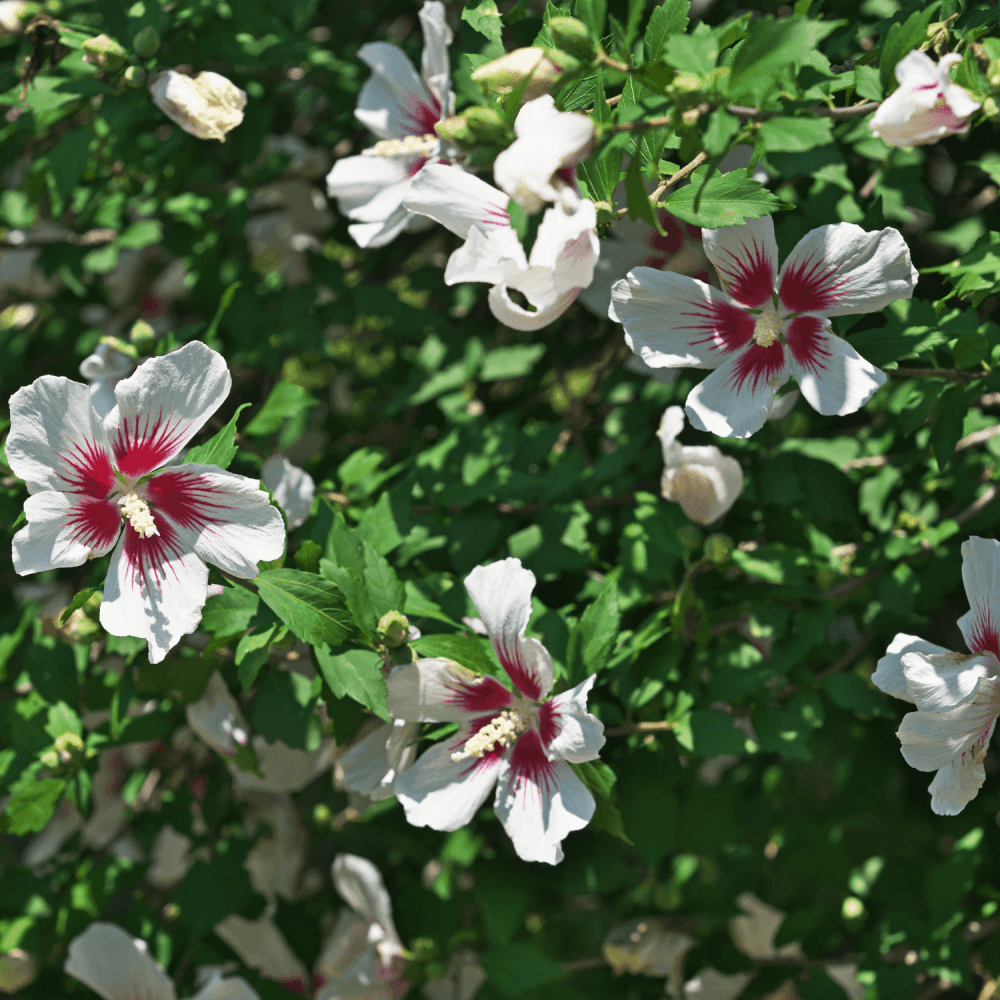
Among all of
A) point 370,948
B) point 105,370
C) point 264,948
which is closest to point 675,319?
point 105,370

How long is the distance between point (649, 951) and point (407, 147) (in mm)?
1592

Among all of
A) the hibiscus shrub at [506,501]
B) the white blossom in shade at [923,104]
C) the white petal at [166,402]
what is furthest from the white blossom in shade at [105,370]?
the white blossom in shade at [923,104]

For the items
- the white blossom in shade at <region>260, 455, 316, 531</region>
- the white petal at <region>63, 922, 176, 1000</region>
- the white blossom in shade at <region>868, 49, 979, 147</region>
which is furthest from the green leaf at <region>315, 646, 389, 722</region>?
the white blossom in shade at <region>868, 49, 979, 147</region>

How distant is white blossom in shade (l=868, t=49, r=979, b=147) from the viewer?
99cm

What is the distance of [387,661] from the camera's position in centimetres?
122

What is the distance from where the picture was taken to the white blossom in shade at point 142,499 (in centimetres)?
107

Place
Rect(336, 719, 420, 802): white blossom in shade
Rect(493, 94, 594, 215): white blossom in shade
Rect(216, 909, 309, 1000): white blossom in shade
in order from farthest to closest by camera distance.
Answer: Rect(216, 909, 309, 1000): white blossom in shade, Rect(336, 719, 420, 802): white blossom in shade, Rect(493, 94, 594, 215): white blossom in shade

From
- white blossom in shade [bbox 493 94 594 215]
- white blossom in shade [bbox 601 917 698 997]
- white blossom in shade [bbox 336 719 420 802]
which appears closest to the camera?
white blossom in shade [bbox 493 94 594 215]

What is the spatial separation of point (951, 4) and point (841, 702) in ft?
3.39

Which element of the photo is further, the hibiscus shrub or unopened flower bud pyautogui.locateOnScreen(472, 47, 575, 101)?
the hibiscus shrub

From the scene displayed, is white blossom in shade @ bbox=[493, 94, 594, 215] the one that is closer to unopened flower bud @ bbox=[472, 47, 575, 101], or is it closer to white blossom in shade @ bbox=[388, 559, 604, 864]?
unopened flower bud @ bbox=[472, 47, 575, 101]

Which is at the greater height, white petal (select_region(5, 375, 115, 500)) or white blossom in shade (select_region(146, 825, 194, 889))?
white petal (select_region(5, 375, 115, 500))

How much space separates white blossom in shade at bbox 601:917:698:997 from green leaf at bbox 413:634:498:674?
2.91 ft

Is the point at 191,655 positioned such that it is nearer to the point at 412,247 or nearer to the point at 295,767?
the point at 295,767
